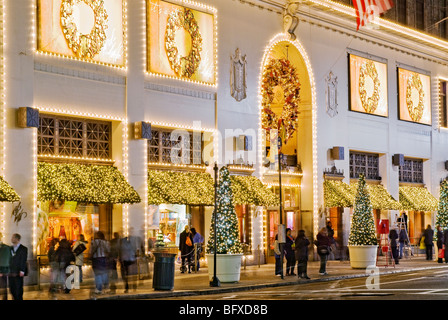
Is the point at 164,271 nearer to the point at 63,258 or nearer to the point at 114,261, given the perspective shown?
the point at 114,261

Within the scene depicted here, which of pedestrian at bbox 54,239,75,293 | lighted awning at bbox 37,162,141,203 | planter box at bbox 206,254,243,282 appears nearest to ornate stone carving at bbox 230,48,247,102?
lighted awning at bbox 37,162,141,203

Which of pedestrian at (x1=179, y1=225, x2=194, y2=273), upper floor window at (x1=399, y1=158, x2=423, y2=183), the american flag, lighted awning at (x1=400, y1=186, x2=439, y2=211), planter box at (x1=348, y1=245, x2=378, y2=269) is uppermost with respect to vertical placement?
the american flag

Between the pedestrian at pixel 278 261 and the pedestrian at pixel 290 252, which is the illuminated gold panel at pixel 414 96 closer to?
the pedestrian at pixel 290 252

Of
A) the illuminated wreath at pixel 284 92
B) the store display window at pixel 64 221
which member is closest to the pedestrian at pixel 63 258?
the store display window at pixel 64 221

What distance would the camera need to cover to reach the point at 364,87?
144 ft

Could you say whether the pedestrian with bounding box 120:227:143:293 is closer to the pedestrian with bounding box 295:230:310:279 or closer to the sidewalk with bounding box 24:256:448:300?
the sidewalk with bounding box 24:256:448:300

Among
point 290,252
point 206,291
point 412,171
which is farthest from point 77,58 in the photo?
point 412,171

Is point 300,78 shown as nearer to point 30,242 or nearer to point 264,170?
point 264,170

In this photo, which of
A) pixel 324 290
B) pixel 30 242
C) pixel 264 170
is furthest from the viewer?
pixel 264 170

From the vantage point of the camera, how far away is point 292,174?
39625 mm

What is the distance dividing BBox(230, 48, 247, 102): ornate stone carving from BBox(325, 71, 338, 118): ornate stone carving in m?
6.23

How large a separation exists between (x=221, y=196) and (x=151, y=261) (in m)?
4.64

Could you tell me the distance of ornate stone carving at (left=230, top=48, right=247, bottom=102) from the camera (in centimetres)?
3581
